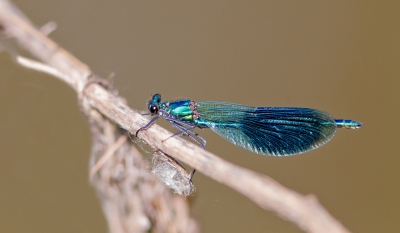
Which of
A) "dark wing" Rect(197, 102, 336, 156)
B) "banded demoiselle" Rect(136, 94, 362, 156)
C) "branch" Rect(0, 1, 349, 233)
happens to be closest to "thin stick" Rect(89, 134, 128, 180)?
"branch" Rect(0, 1, 349, 233)

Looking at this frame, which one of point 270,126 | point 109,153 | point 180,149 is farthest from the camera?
point 270,126

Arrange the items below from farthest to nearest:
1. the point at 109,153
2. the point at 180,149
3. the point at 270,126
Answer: the point at 270,126
the point at 109,153
the point at 180,149

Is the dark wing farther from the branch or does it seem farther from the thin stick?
the branch

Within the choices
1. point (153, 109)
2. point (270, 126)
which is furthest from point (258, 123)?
point (153, 109)

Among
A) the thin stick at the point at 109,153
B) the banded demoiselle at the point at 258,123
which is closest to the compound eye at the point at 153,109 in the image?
the banded demoiselle at the point at 258,123

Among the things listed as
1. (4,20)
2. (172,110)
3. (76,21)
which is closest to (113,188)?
(172,110)

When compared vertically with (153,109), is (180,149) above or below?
below

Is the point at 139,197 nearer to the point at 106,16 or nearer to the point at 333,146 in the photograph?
the point at 333,146

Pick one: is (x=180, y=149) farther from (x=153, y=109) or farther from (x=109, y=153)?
(x=153, y=109)
